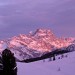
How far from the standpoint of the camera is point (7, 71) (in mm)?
25703

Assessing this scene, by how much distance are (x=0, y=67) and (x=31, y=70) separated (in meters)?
13.6

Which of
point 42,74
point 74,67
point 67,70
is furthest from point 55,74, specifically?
point 74,67

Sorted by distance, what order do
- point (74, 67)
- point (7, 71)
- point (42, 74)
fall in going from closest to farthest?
1. point (7, 71)
2. point (42, 74)
3. point (74, 67)

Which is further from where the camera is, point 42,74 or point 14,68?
point 42,74

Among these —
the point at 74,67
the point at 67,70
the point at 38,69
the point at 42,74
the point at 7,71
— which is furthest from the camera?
the point at 74,67

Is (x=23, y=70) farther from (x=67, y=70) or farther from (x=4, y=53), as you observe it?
(x=4, y=53)

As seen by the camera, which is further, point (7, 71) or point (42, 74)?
point (42, 74)

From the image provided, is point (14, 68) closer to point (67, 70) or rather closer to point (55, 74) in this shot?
point (55, 74)

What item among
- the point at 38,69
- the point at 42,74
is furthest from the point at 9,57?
the point at 38,69

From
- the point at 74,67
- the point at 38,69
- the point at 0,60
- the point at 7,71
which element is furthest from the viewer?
the point at 74,67

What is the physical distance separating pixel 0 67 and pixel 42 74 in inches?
471

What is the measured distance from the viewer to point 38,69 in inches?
1687

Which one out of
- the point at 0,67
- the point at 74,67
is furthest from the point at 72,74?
the point at 0,67

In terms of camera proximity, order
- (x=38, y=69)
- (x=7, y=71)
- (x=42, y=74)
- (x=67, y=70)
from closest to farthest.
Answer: (x=7, y=71) < (x=42, y=74) < (x=38, y=69) < (x=67, y=70)
